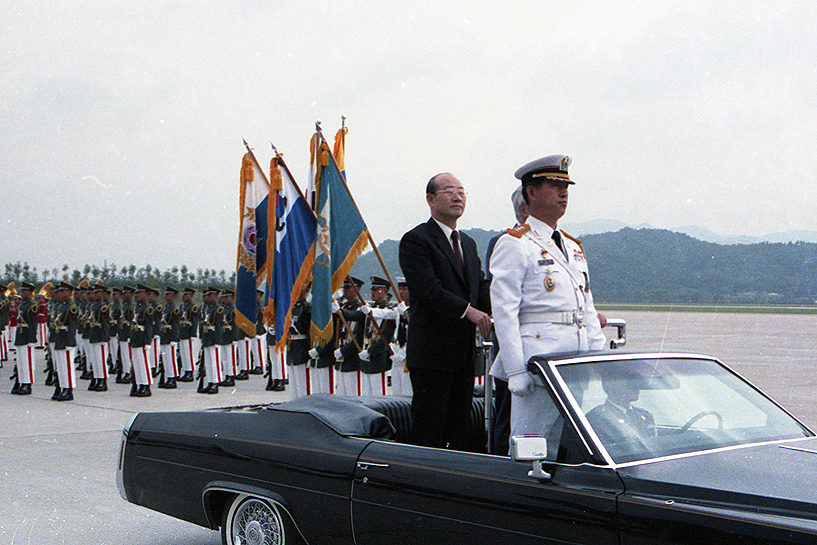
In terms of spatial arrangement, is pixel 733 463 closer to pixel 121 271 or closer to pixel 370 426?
pixel 370 426

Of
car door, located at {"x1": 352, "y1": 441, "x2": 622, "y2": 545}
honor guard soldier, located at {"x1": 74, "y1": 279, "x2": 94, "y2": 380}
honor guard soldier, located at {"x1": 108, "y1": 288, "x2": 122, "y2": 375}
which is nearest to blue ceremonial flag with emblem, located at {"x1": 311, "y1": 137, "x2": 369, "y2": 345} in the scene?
car door, located at {"x1": 352, "y1": 441, "x2": 622, "y2": 545}

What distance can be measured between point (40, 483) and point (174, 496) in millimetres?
2648

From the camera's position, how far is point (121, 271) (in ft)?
133

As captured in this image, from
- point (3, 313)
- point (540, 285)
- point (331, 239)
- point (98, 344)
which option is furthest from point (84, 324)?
point (540, 285)

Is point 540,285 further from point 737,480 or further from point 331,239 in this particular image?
point 331,239

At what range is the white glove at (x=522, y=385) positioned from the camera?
9.62 ft

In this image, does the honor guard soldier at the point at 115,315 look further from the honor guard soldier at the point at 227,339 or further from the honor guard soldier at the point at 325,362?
the honor guard soldier at the point at 325,362

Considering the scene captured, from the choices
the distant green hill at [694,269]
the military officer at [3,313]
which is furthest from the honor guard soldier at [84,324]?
the distant green hill at [694,269]

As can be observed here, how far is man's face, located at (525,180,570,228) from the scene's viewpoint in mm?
3447

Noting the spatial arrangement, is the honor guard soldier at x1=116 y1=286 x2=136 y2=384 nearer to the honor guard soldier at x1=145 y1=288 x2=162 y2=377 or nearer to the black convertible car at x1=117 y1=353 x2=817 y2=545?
the honor guard soldier at x1=145 y1=288 x2=162 y2=377

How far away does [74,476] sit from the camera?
6.19 m

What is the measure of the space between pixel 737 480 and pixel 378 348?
7.81 m

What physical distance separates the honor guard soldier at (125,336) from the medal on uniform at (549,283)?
11.7 m

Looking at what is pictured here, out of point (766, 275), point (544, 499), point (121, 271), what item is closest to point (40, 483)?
point (544, 499)
